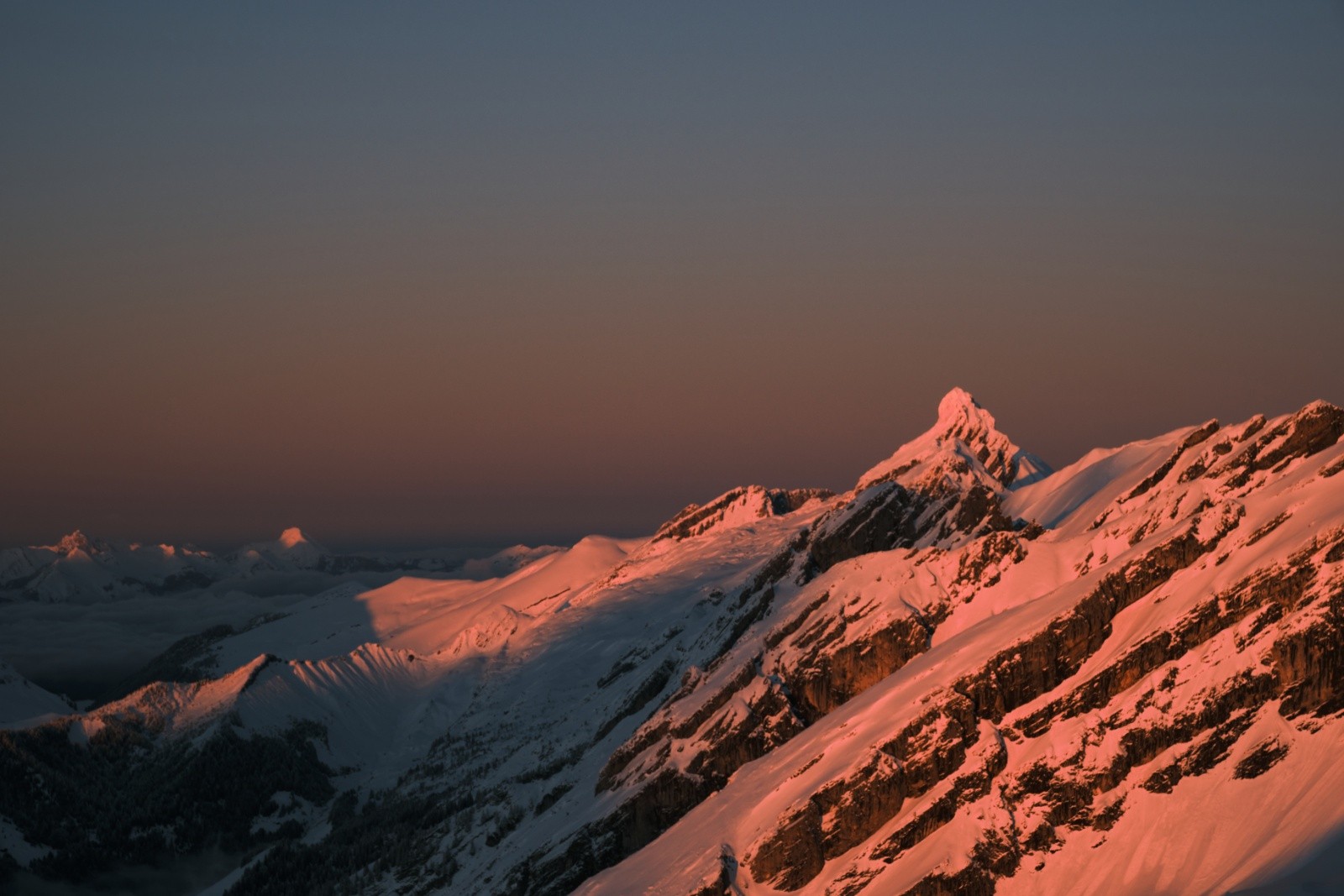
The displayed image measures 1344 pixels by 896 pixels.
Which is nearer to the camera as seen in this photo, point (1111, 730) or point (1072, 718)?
point (1111, 730)

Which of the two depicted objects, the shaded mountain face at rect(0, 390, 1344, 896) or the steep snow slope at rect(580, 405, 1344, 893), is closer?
the steep snow slope at rect(580, 405, 1344, 893)

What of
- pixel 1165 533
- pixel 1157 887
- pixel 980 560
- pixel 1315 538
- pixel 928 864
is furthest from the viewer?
pixel 980 560

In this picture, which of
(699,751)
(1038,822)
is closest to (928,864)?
(1038,822)

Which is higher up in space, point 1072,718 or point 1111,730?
point 1072,718

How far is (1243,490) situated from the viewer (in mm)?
156625

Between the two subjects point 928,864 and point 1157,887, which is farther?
point 928,864

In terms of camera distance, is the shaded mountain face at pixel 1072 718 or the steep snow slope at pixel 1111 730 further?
the shaded mountain face at pixel 1072 718

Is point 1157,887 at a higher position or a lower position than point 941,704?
lower

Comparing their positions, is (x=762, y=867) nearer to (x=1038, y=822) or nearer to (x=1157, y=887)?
(x=1038, y=822)

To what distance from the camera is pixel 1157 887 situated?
402 ft

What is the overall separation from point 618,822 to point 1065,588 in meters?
70.0

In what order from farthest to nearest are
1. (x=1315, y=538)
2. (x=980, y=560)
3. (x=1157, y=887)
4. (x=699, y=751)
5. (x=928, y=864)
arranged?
(x=699, y=751)
(x=980, y=560)
(x=928, y=864)
(x=1315, y=538)
(x=1157, y=887)

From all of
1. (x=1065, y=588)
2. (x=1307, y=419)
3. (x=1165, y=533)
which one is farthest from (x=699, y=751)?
(x=1307, y=419)

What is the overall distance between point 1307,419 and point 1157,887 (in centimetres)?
5653
